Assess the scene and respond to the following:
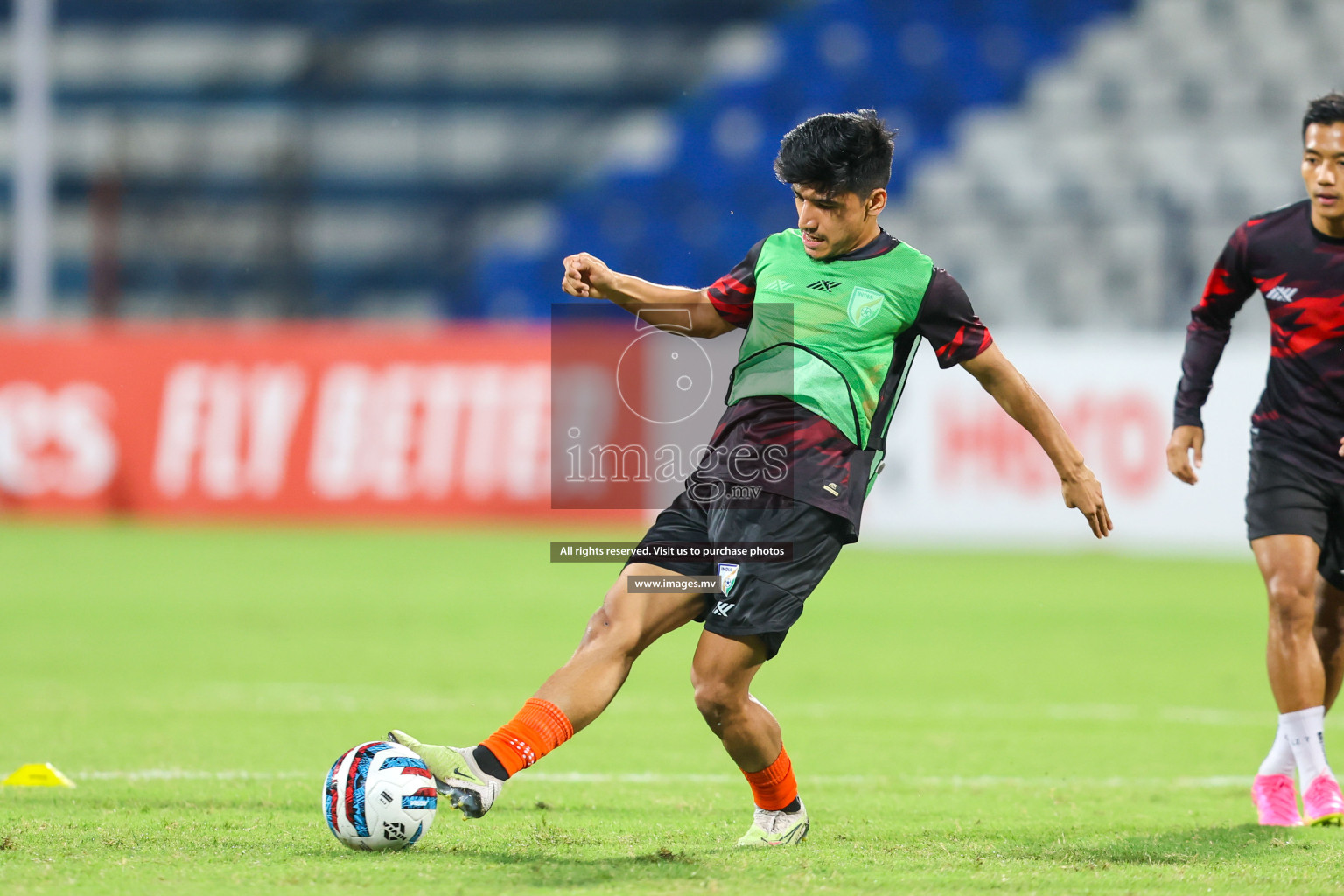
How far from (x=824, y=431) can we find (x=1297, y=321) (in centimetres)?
174

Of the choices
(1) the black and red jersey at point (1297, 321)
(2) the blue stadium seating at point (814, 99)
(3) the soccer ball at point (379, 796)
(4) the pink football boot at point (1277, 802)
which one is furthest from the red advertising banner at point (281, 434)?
(3) the soccer ball at point (379, 796)

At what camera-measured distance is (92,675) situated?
8.42m

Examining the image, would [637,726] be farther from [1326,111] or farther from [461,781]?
[1326,111]

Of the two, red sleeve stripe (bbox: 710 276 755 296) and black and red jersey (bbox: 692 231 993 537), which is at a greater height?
red sleeve stripe (bbox: 710 276 755 296)

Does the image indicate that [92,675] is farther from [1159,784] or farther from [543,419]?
[543,419]

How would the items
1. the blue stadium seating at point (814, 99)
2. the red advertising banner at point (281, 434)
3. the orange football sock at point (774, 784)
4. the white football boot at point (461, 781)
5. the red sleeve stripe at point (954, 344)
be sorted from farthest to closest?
the blue stadium seating at point (814, 99) < the red advertising banner at point (281, 434) < the orange football sock at point (774, 784) < the red sleeve stripe at point (954, 344) < the white football boot at point (461, 781)

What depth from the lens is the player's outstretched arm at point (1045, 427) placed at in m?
4.60

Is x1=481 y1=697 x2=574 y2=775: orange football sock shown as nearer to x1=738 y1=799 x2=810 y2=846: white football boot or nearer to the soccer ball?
the soccer ball

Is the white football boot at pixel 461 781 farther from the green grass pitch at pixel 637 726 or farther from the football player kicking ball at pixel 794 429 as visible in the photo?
the football player kicking ball at pixel 794 429

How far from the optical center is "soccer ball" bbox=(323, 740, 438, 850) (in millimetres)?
4352

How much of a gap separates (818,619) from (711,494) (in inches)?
261

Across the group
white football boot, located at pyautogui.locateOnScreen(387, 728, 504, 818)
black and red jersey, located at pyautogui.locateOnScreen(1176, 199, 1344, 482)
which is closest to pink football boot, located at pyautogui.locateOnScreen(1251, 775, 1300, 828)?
black and red jersey, located at pyautogui.locateOnScreen(1176, 199, 1344, 482)

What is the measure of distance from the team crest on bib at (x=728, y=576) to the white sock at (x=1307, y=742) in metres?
1.95

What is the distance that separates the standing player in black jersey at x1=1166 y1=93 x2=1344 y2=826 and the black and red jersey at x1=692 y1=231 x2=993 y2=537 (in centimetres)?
130
